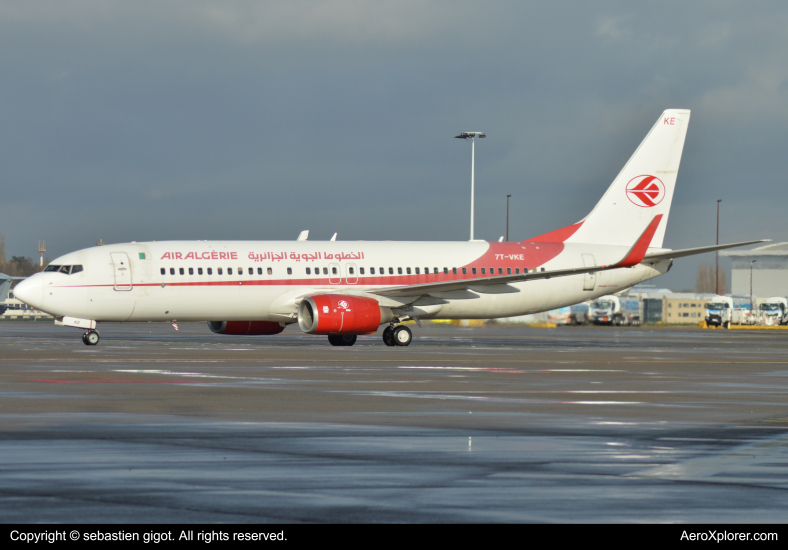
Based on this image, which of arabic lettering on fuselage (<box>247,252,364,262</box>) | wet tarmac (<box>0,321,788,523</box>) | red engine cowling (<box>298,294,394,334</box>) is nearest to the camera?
wet tarmac (<box>0,321,788,523</box>)

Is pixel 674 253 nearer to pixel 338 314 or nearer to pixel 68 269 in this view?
pixel 338 314

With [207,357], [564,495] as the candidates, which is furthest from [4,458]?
[207,357]

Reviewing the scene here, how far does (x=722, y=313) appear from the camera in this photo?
97625 mm

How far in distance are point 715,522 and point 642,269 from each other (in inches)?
1568

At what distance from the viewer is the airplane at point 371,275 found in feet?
126

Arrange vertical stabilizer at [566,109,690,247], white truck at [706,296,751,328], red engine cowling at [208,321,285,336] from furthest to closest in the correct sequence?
1. white truck at [706,296,751,328]
2. vertical stabilizer at [566,109,690,247]
3. red engine cowling at [208,321,285,336]

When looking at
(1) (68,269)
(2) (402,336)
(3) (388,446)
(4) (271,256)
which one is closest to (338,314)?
(2) (402,336)

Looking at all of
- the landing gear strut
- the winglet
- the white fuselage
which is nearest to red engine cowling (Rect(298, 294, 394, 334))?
the white fuselage

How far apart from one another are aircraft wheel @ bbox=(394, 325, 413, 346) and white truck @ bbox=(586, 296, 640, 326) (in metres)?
54.8

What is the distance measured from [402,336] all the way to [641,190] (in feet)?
50.1

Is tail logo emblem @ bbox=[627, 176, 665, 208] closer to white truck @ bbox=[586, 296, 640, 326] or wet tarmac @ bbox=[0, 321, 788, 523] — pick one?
wet tarmac @ bbox=[0, 321, 788, 523]

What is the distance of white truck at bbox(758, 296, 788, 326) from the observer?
335ft
